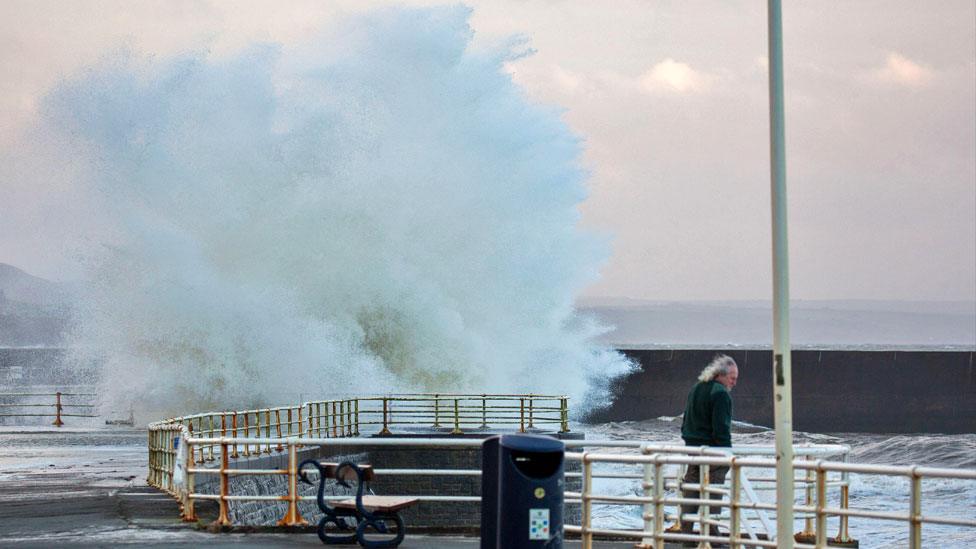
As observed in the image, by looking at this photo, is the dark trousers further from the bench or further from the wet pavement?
the bench

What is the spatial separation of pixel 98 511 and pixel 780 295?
8.82 meters

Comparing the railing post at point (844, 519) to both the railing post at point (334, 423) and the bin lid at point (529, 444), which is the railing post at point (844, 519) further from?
the railing post at point (334, 423)

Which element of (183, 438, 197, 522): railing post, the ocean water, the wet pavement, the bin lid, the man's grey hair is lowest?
the ocean water

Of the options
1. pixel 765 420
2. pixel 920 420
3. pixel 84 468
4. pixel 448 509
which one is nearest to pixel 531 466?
pixel 84 468

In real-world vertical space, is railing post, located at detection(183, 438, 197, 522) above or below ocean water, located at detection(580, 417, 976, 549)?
above

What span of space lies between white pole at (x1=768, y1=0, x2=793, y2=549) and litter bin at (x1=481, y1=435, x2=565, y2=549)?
150 cm

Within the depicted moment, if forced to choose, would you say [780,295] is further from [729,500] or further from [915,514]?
[729,500]

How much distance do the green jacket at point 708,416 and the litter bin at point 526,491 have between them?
2170 mm

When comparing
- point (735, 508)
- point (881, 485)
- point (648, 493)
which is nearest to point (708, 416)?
point (648, 493)

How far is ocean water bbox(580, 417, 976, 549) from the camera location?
93.2ft

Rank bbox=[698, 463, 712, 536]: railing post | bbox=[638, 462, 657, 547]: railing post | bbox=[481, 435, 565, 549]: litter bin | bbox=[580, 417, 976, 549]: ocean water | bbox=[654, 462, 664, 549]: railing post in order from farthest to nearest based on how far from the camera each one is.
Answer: bbox=[580, 417, 976, 549]: ocean water
bbox=[698, 463, 712, 536]: railing post
bbox=[638, 462, 657, 547]: railing post
bbox=[654, 462, 664, 549]: railing post
bbox=[481, 435, 565, 549]: litter bin

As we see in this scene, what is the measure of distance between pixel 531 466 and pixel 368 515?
8.55 feet

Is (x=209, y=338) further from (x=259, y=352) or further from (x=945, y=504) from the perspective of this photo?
(x=945, y=504)

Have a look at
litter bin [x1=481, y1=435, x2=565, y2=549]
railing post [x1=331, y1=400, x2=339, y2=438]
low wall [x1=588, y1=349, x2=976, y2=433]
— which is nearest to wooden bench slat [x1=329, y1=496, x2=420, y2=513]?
litter bin [x1=481, y1=435, x2=565, y2=549]
